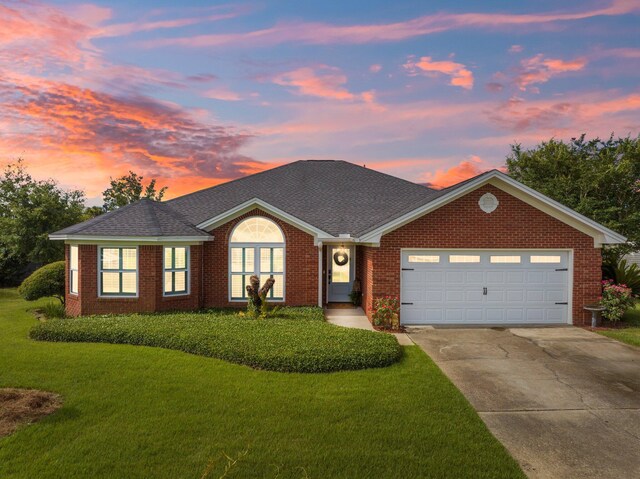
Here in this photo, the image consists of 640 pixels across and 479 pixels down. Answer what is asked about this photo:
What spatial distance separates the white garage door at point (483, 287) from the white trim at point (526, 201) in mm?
1105

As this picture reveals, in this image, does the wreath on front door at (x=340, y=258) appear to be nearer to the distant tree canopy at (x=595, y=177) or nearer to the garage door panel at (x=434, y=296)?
the garage door panel at (x=434, y=296)

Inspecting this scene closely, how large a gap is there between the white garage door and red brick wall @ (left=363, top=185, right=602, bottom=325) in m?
0.36

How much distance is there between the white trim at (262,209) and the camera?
1465 cm

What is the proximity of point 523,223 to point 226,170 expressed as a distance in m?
19.5

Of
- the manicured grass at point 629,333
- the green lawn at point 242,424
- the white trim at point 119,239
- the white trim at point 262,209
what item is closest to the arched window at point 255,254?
the white trim at point 262,209

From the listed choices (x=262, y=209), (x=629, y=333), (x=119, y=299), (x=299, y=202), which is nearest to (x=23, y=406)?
(x=119, y=299)

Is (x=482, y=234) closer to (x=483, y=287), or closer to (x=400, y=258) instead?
(x=483, y=287)

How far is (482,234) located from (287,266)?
7.18 m

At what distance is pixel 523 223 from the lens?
42.3ft

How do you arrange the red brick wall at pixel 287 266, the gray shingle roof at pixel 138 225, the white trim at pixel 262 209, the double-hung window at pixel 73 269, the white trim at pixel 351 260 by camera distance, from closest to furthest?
the gray shingle roof at pixel 138 225 < the double-hung window at pixel 73 269 < the white trim at pixel 262 209 < the red brick wall at pixel 287 266 < the white trim at pixel 351 260

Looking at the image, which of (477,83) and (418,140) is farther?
(418,140)

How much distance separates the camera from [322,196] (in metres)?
18.9

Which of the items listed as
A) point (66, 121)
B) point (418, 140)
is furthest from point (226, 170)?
point (418, 140)

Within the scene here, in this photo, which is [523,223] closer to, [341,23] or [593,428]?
[593,428]
